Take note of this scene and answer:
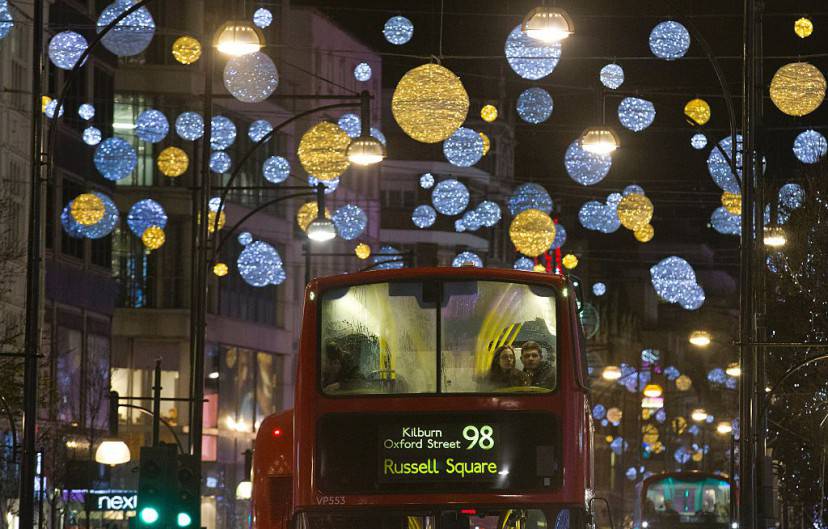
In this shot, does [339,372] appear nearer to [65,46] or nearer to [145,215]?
[65,46]

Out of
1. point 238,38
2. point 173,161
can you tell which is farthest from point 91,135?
point 238,38

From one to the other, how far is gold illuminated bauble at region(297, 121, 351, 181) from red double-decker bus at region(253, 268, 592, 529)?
1204cm

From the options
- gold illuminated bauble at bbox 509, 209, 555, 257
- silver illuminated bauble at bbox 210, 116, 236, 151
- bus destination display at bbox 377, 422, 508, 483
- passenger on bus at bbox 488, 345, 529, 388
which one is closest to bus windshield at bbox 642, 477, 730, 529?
gold illuminated bauble at bbox 509, 209, 555, 257

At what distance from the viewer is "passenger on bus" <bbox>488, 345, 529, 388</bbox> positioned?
16.5 m

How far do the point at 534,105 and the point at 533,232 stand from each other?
8.72 ft

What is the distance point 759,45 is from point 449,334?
12011 millimetres

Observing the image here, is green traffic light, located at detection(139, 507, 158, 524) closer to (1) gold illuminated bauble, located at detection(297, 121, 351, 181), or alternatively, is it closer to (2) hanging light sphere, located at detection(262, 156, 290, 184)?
(1) gold illuminated bauble, located at detection(297, 121, 351, 181)

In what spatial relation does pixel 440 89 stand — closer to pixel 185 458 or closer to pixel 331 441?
pixel 185 458

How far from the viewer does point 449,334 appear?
16750 millimetres

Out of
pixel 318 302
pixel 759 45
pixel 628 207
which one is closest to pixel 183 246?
pixel 628 207

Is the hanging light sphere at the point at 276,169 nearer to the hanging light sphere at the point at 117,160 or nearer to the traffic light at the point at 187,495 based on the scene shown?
the hanging light sphere at the point at 117,160

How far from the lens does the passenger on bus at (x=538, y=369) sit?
1642 centimetres

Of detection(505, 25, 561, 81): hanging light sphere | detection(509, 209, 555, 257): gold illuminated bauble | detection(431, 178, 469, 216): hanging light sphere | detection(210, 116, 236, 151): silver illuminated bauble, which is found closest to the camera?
detection(505, 25, 561, 81): hanging light sphere

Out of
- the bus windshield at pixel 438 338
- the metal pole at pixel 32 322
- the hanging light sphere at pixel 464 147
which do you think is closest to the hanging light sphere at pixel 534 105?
the hanging light sphere at pixel 464 147
